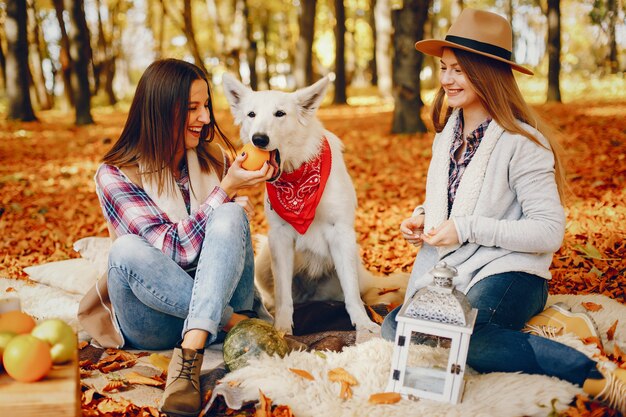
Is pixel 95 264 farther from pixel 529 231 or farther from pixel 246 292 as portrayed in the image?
pixel 529 231

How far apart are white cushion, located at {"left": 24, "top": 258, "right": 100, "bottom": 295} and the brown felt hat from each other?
8.69ft

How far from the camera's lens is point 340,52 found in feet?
53.0

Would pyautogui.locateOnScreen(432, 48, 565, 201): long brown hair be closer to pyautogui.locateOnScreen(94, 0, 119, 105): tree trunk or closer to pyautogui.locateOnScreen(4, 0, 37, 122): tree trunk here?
pyautogui.locateOnScreen(4, 0, 37, 122): tree trunk

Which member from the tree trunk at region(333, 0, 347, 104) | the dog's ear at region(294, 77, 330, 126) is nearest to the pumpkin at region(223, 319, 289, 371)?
the dog's ear at region(294, 77, 330, 126)

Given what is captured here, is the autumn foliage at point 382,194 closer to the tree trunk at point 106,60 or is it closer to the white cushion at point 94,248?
the white cushion at point 94,248

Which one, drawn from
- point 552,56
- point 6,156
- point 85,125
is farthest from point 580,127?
point 85,125

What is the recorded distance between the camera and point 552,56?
37.9 feet

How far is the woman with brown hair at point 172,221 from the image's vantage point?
8.97 ft

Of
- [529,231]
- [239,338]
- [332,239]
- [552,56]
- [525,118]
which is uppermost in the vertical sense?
[552,56]

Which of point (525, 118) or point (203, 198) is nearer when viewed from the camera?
point (525, 118)

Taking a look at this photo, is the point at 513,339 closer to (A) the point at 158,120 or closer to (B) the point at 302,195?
(B) the point at 302,195

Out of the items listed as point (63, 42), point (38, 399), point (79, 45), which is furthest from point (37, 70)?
point (38, 399)

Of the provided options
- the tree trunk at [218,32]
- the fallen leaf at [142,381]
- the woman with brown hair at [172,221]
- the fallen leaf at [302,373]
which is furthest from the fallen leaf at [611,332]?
the tree trunk at [218,32]

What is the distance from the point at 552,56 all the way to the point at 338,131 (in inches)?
175
